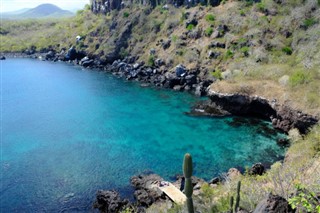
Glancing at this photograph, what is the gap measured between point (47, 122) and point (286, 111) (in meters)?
36.0

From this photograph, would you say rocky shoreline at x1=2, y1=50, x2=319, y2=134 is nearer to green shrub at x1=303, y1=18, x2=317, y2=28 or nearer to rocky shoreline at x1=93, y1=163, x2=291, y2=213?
rocky shoreline at x1=93, y1=163, x2=291, y2=213

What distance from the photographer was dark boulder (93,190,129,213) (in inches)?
1040

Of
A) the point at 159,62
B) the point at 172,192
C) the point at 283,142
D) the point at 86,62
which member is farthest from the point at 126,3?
the point at 172,192

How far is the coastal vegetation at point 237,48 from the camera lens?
1009 inches

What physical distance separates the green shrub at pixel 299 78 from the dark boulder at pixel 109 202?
3080 centimetres

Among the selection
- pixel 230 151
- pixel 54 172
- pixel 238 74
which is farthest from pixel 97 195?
pixel 238 74

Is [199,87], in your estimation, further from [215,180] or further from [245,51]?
[215,180]

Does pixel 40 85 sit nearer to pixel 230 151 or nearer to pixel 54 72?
pixel 54 72

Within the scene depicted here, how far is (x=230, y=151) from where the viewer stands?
37.6 metres

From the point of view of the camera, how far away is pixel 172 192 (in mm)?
27922

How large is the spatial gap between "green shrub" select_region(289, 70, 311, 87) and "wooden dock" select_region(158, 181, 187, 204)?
2636 centimetres

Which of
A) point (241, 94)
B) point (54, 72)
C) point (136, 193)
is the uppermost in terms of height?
point (241, 94)

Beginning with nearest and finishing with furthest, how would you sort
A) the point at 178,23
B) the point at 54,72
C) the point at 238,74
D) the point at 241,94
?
the point at 241,94 < the point at 238,74 < the point at 178,23 < the point at 54,72

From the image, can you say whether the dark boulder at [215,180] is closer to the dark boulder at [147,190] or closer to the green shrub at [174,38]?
the dark boulder at [147,190]
